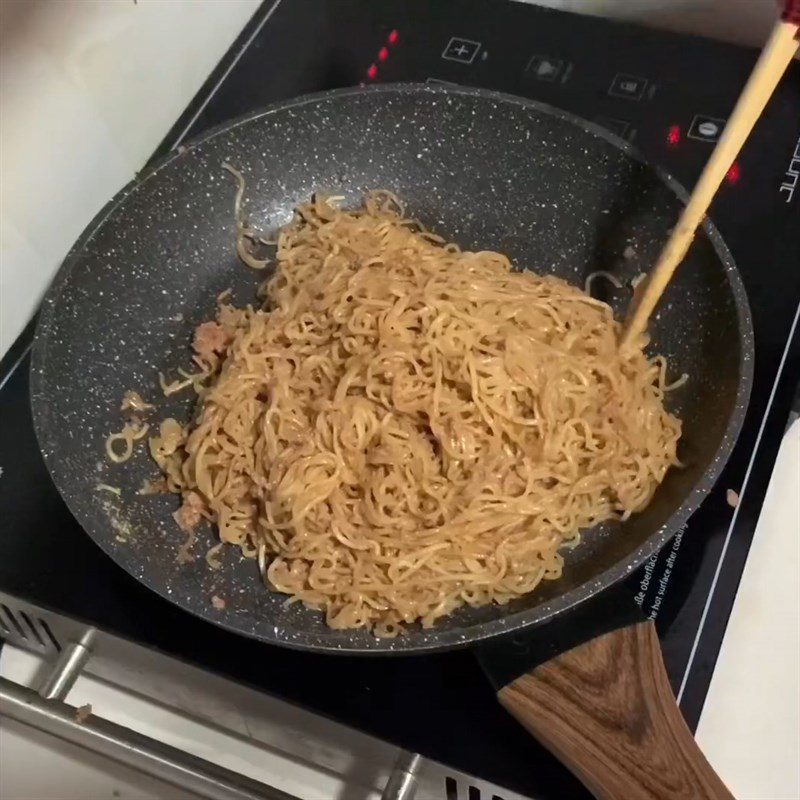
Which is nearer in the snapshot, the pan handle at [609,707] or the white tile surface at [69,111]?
the pan handle at [609,707]

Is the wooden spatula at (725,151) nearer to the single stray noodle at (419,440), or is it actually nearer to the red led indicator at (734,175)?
the single stray noodle at (419,440)

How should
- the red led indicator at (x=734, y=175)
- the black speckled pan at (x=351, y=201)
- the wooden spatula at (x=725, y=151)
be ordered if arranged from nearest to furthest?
the wooden spatula at (x=725, y=151)
the black speckled pan at (x=351, y=201)
the red led indicator at (x=734, y=175)

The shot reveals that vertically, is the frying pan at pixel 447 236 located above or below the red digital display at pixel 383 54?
below

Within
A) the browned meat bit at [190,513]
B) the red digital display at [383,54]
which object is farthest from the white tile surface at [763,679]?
the red digital display at [383,54]

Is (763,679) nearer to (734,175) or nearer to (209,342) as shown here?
(734,175)

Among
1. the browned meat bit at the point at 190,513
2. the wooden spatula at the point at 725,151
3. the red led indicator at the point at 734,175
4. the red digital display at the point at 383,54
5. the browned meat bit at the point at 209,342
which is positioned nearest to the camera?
the wooden spatula at the point at 725,151

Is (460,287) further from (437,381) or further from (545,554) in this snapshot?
(545,554)
